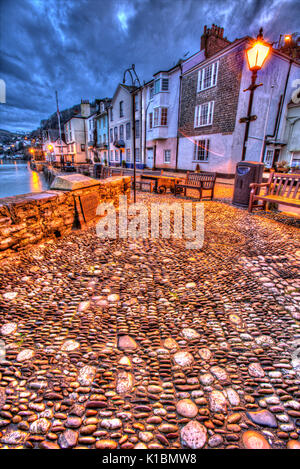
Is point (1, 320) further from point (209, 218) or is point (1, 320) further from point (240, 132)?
point (240, 132)

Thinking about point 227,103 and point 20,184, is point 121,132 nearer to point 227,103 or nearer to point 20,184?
point 20,184

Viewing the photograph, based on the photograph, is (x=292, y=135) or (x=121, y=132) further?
(x=121, y=132)

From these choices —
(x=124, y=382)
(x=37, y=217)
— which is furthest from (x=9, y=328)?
(x=37, y=217)

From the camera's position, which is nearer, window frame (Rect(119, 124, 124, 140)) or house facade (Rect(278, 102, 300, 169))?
house facade (Rect(278, 102, 300, 169))

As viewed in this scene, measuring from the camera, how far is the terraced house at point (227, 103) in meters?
14.2

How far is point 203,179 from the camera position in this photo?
8.53m

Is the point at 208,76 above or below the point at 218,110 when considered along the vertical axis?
above

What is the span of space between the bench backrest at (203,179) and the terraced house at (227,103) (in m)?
7.50

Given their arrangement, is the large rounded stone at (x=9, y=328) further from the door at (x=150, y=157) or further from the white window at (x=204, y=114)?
the door at (x=150, y=157)

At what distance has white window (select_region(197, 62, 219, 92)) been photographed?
1542 centimetres

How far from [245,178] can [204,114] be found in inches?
514

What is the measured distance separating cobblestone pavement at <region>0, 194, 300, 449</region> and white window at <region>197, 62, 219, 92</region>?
56.4ft

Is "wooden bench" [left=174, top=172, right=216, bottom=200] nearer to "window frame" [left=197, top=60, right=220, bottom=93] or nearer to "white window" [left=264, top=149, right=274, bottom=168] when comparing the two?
"window frame" [left=197, top=60, right=220, bottom=93]

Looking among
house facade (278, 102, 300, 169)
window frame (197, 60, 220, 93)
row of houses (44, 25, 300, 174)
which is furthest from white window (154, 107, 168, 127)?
house facade (278, 102, 300, 169)
